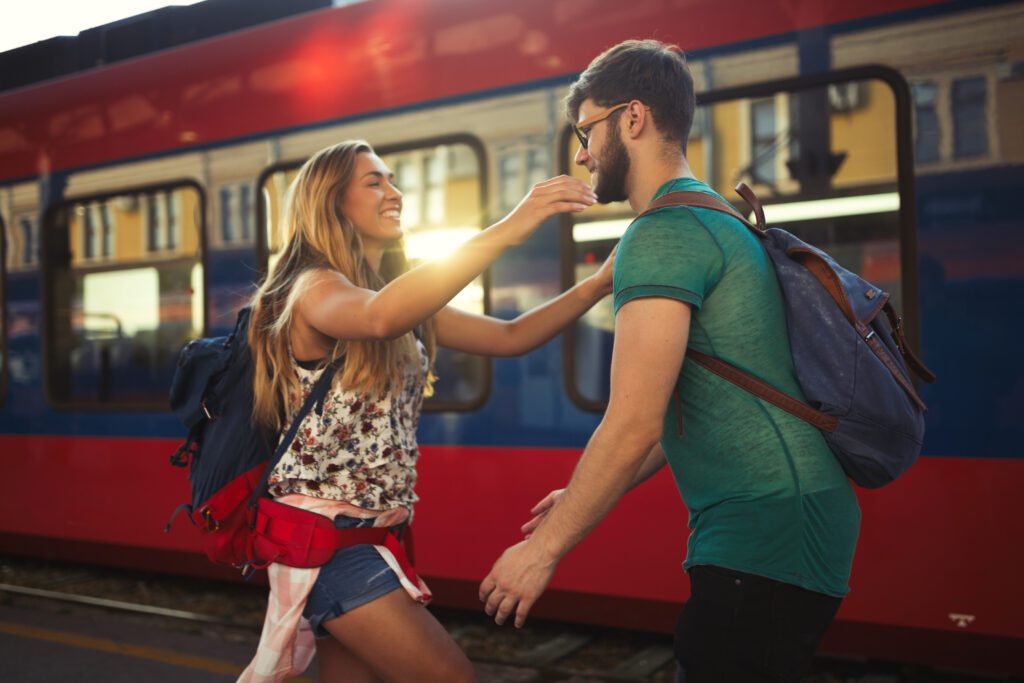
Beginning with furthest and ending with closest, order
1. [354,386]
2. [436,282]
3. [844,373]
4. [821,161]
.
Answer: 1. [821,161]
2. [354,386]
3. [436,282]
4. [844,373]

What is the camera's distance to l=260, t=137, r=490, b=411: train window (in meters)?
4.43

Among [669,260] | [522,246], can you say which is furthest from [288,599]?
[522,246]

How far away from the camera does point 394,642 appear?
200 centimetres

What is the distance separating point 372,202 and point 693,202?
0.85m

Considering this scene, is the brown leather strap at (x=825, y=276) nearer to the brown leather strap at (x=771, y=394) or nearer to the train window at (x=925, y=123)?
the brown leather strap at (x=771, y=394)

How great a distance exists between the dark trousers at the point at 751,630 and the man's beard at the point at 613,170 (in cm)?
69

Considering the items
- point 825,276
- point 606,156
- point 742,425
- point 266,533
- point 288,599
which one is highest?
point 606,156

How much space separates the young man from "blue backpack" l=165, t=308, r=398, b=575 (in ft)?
1.71

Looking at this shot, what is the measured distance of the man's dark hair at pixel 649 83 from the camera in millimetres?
1766

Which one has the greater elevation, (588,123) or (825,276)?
(588,123)

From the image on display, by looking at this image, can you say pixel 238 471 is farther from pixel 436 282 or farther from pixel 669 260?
pixel 669 260

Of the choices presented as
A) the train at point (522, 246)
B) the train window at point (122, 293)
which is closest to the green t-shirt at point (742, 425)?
the train at point (522, 246)

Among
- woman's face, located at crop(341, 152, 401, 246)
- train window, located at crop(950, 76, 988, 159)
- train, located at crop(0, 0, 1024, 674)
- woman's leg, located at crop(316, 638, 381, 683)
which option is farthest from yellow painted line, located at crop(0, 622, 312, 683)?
train window, located at crop(950, 76, 988, 159)

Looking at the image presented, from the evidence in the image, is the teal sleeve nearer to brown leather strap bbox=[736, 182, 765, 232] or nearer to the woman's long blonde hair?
brown leather strap bbox=[736, 182, 765, 232]
